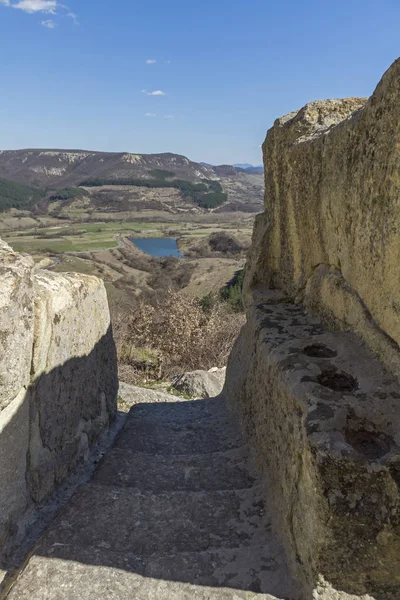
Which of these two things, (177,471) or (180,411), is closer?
(177,471)

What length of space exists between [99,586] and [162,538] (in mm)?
513

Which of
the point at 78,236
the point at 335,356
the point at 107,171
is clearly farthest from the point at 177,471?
the point at 107,171

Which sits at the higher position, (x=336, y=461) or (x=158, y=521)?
(x=336, y=461)

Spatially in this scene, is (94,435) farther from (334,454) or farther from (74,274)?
(334,454)

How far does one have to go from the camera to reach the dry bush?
40.3 ft

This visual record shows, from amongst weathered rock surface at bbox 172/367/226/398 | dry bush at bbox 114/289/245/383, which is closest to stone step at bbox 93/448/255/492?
weathered rock surface at bbox 172/367/226/398

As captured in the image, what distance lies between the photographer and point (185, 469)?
3.81 m

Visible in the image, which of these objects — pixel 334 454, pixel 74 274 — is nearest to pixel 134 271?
pixel 74 274

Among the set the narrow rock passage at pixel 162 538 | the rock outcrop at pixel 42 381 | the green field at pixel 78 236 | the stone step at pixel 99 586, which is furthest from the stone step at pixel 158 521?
the green field at pixel 78 236

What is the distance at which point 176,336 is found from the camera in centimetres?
1309

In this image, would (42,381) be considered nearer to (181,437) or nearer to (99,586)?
(99,586)

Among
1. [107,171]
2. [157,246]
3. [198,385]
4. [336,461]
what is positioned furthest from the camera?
[107,171]

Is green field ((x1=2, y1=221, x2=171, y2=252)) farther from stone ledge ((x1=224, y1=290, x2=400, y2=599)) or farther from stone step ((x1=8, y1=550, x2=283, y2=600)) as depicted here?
stone step ((x1=8, y1=550, x2=283, y2=600))

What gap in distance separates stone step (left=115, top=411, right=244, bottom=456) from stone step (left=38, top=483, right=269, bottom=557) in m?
1.04
